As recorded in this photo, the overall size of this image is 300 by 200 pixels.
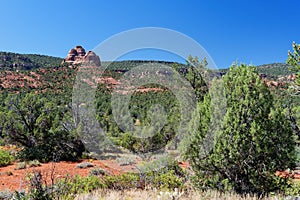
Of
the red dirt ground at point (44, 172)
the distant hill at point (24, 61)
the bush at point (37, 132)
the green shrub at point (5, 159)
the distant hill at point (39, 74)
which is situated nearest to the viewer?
the red dirt ground at point (44, 172)

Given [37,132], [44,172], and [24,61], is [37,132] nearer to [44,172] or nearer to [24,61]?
[44,172]

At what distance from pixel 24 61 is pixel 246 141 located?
228 ft

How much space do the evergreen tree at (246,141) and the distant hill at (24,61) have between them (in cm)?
6132

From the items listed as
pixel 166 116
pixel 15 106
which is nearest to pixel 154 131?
pixel 166 116

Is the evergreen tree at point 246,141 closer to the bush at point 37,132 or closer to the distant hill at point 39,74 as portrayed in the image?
the bush at point 37,132

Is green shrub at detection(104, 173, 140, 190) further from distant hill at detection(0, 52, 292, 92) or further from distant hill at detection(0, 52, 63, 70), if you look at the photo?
distant hill at detection(0, 52, 63, 70)

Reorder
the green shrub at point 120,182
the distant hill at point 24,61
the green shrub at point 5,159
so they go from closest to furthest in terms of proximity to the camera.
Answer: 1. the green shrub at point 120,182
2. the green shrub at point 5,159
3. the distant hill at point 24,61

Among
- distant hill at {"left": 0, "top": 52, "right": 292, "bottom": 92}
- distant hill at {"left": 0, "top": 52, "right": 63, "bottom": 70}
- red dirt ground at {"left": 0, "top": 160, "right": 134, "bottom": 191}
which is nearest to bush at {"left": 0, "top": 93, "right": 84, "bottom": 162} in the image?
red dirt ground at {"left": 0, "top": 160, "right": 134, "bottom": 191}

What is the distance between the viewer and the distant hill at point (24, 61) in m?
61.5

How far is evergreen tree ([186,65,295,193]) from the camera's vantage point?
5414 mm

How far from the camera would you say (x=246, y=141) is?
17.8 ft

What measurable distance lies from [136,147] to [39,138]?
666 centimetres

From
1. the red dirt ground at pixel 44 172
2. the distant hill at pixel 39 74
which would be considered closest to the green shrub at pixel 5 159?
the red dirt ground at pixel 44 172

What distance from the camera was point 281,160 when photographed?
5559 millimetres
